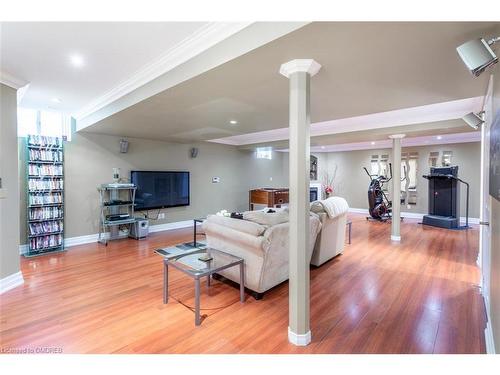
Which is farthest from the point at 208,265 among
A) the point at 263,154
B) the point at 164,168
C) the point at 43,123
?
the point at 263,154

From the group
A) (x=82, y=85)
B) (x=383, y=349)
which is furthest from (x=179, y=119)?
(x=383, y=349)

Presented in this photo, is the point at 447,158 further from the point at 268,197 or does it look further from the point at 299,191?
the point at 299,191

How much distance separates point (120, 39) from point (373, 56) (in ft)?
6.72

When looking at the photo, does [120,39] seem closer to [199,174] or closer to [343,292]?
[343,292]

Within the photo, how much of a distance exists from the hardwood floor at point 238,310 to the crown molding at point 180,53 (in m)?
2.37

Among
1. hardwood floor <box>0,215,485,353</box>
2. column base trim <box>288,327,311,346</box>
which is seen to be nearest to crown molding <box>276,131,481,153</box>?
hardwood floor <box>0,215,485,353</box>

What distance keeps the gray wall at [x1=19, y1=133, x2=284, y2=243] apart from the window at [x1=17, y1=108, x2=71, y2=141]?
192 millimetres

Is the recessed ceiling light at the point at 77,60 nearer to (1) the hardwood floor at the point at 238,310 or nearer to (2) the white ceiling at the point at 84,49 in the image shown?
(2) the white ceiling at the point at 84,49

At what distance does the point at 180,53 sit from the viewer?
7.35ft

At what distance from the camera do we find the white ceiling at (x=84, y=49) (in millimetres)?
1925

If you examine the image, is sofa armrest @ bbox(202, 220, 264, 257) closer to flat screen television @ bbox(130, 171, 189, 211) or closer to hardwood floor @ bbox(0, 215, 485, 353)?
hardwood floor @ bbox(0, 215, 485, 353)

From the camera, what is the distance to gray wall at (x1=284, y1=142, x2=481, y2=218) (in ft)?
21.8

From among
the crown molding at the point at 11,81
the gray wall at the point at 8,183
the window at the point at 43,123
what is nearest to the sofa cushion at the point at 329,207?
the gray wall at the point at 8,183

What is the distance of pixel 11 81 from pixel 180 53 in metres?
2.16
